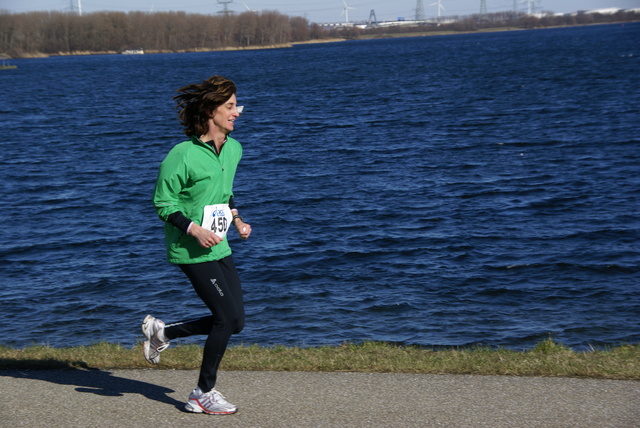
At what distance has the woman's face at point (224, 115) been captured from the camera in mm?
5039

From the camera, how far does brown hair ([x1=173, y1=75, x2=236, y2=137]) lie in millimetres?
5004

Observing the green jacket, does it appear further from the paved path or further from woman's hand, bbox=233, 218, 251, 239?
the paved path

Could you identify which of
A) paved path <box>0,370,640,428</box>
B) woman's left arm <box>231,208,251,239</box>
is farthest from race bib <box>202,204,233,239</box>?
paved path <box>0,370,640,428</box>

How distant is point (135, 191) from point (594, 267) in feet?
45.6

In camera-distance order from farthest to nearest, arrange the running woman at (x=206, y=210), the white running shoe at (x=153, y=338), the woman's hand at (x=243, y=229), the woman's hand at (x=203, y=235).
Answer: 1. the white running shoe at (x=153, y=338)
2. the woman's hand at (x=243, y=229)
3. the running woman at (x=206, y=210)
4. the woman's hand at (x=203, y=235)

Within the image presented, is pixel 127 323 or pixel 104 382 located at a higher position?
→ pixel 104 382

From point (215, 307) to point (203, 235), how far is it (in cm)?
52

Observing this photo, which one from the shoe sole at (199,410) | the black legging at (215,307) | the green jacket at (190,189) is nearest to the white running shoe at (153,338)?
the black legging at (215,307)

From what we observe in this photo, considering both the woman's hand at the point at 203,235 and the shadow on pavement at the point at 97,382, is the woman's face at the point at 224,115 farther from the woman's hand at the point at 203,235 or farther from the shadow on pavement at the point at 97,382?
the shadow on pavement at the point at 97,382

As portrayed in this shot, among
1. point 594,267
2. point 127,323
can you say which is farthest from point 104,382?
point 594,267

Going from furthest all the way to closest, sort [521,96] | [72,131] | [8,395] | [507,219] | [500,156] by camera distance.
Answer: [521,96]
[72,131]
[500,156]
[507,219]
[8,395]

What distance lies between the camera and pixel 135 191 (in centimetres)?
2380

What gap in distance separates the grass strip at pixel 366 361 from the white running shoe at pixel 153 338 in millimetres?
917

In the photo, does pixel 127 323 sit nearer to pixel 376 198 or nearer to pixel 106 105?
pixel 376 198
